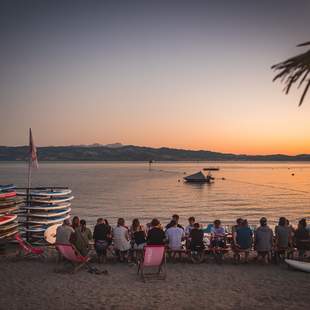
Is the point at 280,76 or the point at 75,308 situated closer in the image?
the point at 280,76

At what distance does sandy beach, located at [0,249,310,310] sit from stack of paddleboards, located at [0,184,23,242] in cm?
131

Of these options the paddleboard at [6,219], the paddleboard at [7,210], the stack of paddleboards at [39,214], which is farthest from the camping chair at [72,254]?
the stack of paddleboards at [39,214]

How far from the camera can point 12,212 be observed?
12648mm

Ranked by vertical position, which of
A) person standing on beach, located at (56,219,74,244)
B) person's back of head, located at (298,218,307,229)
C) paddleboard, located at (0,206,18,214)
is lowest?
person standing on beach, located at (56,219,74,244)

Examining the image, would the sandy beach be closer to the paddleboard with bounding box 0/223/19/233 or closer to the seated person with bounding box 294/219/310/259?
the seated person with bounding box 294/219/310/259

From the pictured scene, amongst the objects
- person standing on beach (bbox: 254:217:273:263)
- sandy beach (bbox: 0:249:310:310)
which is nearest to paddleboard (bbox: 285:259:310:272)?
sandy beach (bbox: 0:249:310:310)

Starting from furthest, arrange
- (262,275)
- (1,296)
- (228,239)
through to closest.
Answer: (228,239)
(262,275)
(1,296)

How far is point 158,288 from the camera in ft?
28.2

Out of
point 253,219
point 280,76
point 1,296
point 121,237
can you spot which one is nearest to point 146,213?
point 253,219

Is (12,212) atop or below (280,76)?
below

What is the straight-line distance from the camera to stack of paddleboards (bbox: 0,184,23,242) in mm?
11680

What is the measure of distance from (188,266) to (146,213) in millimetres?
28083

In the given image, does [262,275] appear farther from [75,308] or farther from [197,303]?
[75,308]

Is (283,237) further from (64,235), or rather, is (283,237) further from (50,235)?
(50,235)
